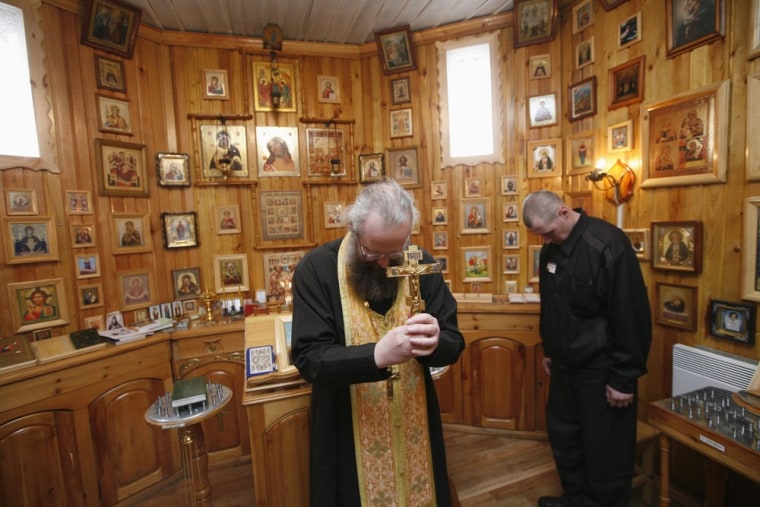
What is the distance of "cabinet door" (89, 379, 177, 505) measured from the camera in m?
2.76

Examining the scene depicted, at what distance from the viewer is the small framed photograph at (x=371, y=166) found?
13.5 feet

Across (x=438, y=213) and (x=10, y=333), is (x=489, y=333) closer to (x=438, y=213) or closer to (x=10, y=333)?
(x=438, y=213)

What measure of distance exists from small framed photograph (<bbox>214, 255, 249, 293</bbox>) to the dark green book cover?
5.82ft

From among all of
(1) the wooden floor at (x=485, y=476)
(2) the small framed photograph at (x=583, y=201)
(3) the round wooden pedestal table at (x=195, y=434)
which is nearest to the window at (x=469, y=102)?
(2) the small framed photograph at (x=583, y=201)

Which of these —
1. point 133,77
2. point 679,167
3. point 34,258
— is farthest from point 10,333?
point 679,167

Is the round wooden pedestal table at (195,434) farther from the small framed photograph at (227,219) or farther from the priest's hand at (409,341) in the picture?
the small framed photograph at (227,219)

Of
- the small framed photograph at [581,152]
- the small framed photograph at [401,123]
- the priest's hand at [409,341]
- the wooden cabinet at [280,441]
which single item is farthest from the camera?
the small framed photograph at [401,123]

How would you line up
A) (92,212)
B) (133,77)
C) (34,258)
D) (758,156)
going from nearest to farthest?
(758,156) → (34,258) → (92,212) → (133,77)

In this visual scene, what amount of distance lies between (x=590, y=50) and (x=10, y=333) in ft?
16.4

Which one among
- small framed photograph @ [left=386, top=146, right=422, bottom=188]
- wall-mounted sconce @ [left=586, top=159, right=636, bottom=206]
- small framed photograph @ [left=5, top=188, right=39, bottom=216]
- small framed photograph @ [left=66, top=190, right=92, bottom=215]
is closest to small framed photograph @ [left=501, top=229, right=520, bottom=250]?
wall-mounted sconce @ [left=586, top=159, right=636, bottom=206]

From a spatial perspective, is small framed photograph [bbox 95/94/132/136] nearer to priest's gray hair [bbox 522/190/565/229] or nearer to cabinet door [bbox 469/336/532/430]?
priest's gray hair [bbox 522/190/565/229]

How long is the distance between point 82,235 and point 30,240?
32 centimetres

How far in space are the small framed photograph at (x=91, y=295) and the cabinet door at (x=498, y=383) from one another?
3.25 metres

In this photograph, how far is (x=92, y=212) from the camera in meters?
3.09
